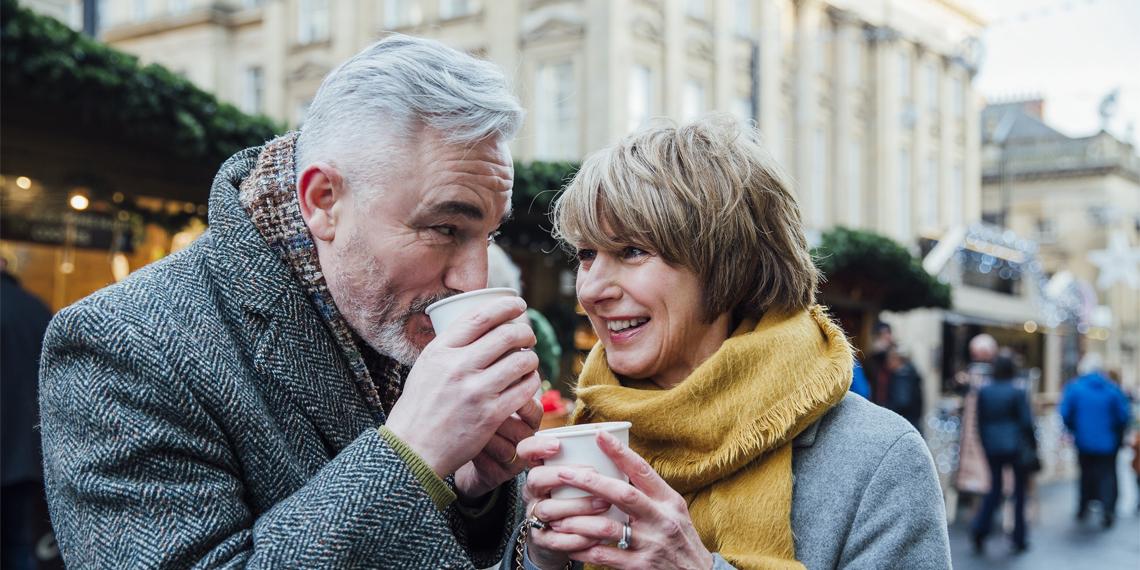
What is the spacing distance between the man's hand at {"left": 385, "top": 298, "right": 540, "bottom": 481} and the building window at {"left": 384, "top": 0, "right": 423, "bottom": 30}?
19690mm

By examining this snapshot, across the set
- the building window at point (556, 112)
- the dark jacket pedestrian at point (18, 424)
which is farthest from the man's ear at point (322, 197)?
the building window at point (556, 112)

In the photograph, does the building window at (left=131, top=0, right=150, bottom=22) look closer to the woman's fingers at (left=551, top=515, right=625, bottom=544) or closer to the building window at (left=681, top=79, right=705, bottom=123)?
the building window at (left=681, top=79, right=705, bottom=123)

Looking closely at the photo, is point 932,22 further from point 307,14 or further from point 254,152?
point 254,152

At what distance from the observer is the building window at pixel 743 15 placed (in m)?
21.3

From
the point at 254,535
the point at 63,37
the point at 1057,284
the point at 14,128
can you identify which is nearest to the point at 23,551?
the point at 14,128

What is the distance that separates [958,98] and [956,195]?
9.95 ft

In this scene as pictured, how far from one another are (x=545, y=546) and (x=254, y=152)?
97 cm

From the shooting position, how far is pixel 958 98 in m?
29.5

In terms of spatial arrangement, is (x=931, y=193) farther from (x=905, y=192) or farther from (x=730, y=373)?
(x=730, y=373)

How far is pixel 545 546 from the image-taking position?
1.44 meters

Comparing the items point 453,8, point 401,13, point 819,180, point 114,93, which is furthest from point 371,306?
point 819,180

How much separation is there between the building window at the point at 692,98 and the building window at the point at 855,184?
631 centimetres

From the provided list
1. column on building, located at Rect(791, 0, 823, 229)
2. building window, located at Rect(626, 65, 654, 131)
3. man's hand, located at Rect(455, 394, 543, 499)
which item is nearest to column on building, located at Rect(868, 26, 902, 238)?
column on building, located at Rect(791, 0, 823, 229)

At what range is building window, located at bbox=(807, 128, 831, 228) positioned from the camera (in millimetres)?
23734
